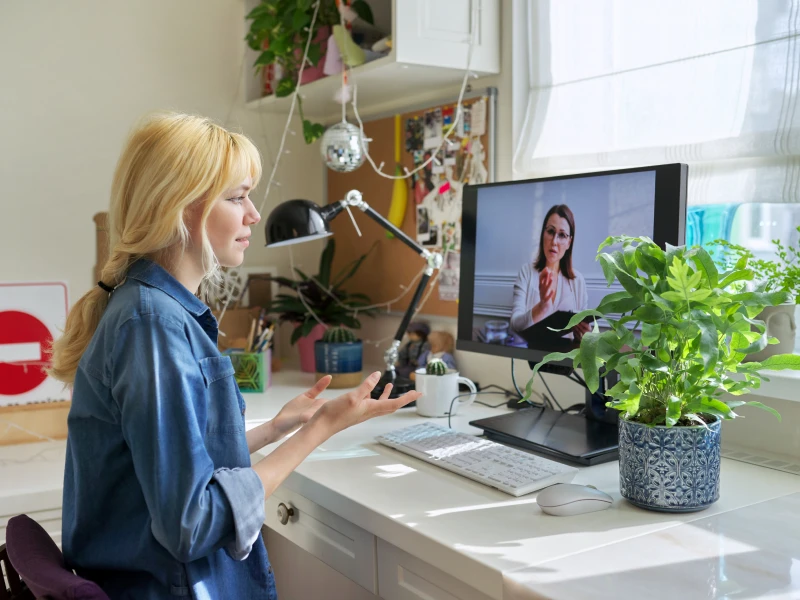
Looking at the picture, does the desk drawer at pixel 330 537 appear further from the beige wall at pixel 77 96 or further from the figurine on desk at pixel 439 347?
the beige wall at pixel 77 96

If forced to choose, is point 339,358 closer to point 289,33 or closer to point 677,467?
point 289,33

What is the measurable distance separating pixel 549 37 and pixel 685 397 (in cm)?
100

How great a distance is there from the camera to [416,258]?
7.03 feet

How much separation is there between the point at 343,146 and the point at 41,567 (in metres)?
1.29

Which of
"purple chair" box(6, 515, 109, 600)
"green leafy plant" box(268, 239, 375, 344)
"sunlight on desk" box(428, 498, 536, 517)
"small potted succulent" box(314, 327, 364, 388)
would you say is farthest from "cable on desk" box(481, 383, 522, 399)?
"purple chair" box(6, 515, 109, 600)

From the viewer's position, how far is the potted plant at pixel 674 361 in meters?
0.99

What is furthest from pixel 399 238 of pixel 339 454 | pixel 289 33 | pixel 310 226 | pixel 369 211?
pixel 289 33

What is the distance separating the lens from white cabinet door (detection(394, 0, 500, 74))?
1680mm

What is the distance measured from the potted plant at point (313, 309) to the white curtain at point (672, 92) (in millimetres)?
680

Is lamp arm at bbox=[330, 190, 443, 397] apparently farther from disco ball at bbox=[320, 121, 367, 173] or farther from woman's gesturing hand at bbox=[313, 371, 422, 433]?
woman's gesturing hand at bbox=[313, 371, 422, 433]

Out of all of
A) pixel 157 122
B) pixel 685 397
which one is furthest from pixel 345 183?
pixel 685 397

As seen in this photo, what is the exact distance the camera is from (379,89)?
2.01 metres

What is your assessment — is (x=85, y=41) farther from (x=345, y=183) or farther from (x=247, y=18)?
(x=345, y=183)

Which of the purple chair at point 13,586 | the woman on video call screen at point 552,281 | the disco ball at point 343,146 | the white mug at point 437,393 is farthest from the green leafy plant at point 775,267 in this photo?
the purple chair at point 13,586
